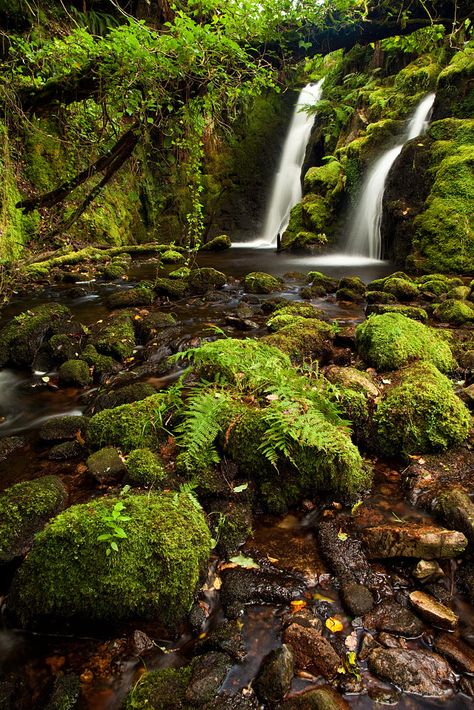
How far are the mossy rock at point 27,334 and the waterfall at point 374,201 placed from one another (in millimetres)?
11768

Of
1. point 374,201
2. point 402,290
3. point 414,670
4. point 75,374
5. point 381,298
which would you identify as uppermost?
point 374,201

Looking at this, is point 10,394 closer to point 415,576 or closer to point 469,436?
point 415,576

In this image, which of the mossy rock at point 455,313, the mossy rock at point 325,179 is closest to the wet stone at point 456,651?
the mossy rock at point 455,313

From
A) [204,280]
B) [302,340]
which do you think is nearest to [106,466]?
[302,340]

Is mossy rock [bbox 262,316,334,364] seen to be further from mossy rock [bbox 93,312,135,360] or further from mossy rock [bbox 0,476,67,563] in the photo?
mossy rock [bbox 0,476,67,563]

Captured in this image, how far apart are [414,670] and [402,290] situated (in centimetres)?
796

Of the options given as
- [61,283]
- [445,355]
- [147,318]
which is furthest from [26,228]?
[445,355]

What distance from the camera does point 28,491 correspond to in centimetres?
282

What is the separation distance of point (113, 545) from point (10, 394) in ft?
13.0

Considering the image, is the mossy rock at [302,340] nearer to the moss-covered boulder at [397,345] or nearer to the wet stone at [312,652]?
the moss-covered boulder at [397,345]

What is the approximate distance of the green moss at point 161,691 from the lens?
1786mm

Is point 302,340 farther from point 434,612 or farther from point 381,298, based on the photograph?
point 381,298

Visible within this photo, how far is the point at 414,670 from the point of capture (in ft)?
6.24

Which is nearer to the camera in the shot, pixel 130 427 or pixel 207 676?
pixel 207 676
